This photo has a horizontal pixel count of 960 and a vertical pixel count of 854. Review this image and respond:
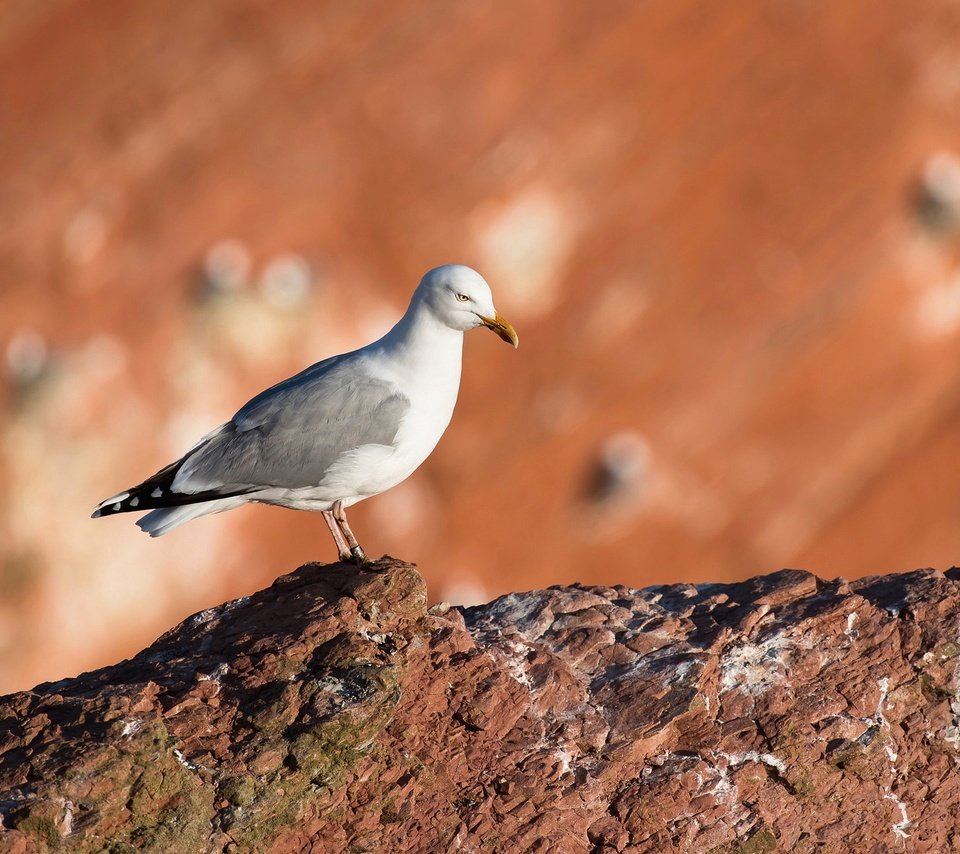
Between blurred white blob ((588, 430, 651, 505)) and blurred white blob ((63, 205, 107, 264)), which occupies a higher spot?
blurred white blob ((63, 205, 107, 264))

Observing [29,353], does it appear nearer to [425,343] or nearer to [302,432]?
[302,432]

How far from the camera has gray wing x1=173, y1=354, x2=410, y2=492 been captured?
8117 millimetres

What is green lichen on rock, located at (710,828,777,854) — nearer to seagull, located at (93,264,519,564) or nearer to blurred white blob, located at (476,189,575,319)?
seagull, located at (93,264,519,564)

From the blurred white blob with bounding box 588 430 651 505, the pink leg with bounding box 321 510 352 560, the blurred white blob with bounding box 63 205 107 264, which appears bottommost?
the pink leg with bounding box 321 510 352 560

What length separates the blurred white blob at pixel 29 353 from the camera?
2442cm

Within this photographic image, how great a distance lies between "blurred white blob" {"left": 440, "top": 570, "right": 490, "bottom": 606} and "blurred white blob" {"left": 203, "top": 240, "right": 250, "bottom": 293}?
697cm

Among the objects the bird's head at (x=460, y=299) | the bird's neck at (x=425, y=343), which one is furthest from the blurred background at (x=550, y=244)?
the bird's head at (x=460, y=299)

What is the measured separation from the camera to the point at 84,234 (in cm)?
2508

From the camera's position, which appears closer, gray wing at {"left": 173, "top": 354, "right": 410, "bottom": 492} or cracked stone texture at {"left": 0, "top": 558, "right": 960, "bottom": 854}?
cracked stone texture at {"left": 0, "top": 558, "right": 960, "bottom": 854}

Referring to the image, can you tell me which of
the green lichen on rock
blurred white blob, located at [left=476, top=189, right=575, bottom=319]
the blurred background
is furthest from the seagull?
blurred white blob, located at [left=476, top=189, right=575, bottom=319]

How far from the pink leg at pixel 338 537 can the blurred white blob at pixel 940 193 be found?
20808 millimetres

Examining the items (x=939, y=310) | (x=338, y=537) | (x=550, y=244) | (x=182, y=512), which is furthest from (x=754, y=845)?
(x=939, y=310)

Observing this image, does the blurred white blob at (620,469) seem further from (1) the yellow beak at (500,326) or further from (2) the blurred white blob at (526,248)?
(1) the yellow beak at (500,326)

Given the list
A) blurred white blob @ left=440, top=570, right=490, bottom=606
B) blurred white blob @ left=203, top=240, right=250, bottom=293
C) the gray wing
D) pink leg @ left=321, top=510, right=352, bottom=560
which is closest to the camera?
the gray wing
